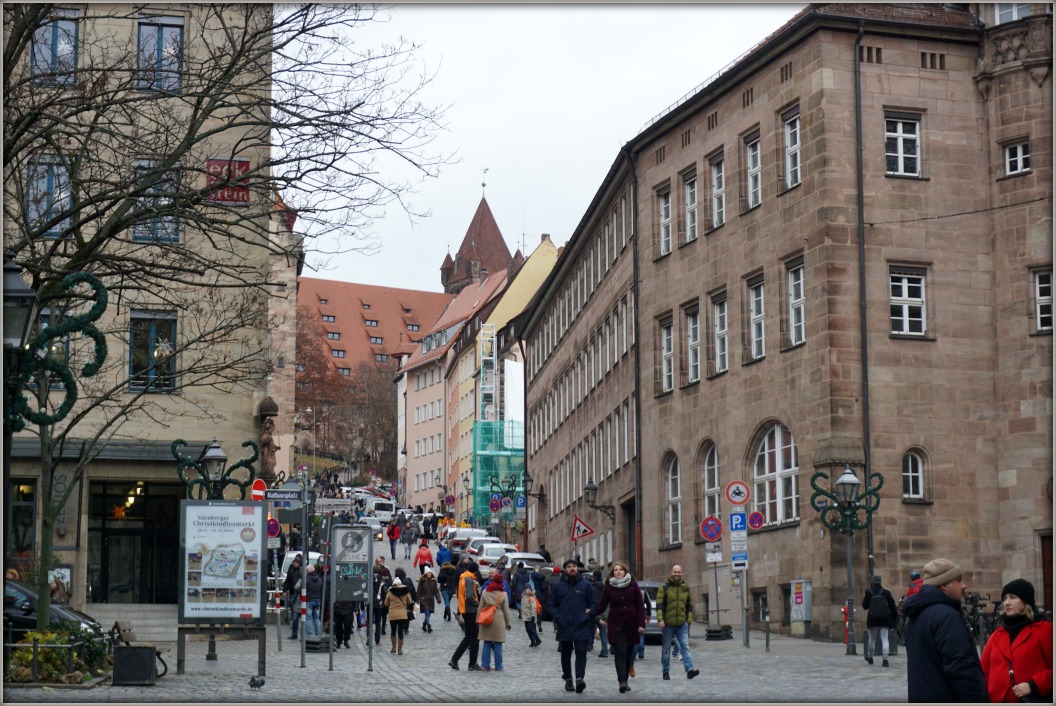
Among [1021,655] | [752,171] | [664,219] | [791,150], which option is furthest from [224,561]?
[664,219]

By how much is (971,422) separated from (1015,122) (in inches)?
264

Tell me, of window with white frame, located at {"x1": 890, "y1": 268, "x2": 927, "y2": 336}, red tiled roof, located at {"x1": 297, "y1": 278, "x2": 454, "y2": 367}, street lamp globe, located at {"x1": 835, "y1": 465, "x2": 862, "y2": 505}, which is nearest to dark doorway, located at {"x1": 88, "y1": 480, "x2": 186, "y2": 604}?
window with white frame, located at {"x1": 890, "y1": 268, "x2": 927, "y2": 336}

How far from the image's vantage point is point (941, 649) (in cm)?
893

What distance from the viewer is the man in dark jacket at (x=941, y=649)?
889 centimetres

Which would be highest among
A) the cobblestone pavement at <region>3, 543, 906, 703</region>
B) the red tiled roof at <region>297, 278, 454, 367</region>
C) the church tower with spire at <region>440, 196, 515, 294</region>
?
the church tower with spire at <region>440, 196, 515, 294</region>

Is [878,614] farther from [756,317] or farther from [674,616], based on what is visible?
[756,317]

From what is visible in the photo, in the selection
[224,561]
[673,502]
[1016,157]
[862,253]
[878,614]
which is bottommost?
[878,614]

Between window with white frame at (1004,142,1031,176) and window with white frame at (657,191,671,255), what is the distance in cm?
1042

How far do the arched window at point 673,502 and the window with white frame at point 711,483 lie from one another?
184 centimetres

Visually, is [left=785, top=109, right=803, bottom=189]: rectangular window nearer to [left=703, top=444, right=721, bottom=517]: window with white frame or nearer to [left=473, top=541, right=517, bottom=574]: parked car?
[left=703, top=444, right=721, bottom=517]: window with white frame

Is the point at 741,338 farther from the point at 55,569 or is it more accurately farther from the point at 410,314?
the point at 410,314

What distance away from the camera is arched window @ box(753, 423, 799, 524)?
120ft

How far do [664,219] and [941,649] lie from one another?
3630cm

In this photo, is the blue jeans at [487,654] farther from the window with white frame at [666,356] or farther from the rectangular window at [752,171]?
the window with white frame at [666,356]
